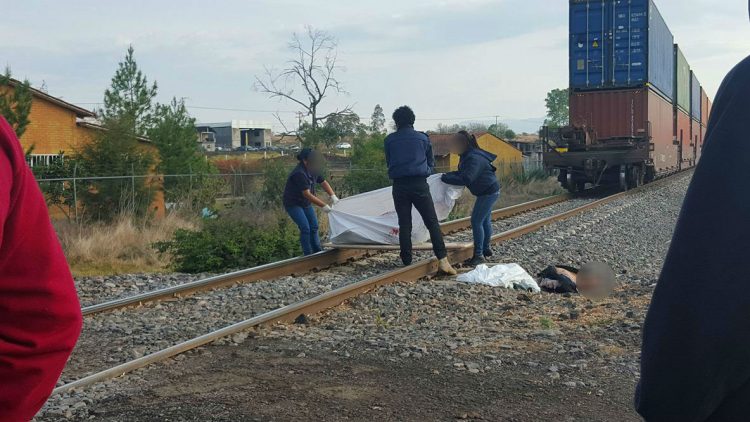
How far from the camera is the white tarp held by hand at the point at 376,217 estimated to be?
1177 cm

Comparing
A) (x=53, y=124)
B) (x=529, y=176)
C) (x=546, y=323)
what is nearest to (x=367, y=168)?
(x=529, y=176)

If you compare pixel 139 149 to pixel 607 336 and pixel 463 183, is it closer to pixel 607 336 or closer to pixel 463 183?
pixel 463 183

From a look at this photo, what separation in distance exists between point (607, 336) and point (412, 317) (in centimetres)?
190

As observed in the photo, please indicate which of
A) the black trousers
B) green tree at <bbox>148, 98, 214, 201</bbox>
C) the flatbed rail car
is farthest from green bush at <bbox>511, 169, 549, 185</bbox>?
the black trousers

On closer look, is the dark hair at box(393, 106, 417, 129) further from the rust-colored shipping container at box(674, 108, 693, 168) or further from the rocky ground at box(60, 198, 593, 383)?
the rust-colored shipping container at box(674, 108, 693, 168)

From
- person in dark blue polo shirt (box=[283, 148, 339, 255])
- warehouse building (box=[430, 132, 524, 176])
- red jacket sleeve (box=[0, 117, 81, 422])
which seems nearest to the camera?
red jacket sleeve (box=[0, 117, 81, 422])

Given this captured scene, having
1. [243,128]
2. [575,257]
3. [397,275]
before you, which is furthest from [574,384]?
[243,128]

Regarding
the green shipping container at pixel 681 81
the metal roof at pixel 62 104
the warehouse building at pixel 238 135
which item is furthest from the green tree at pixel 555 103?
the metal roof at pixel 62 104

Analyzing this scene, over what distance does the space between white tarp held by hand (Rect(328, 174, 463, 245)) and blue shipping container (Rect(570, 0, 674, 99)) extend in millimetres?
14593

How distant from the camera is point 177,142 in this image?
26516 millimetres

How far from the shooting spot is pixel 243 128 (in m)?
116

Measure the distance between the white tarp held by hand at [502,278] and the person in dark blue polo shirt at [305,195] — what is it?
8.86ft

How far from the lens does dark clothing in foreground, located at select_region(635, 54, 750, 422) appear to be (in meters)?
1.50

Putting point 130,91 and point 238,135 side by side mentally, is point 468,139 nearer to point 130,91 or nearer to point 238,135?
point 130,91
